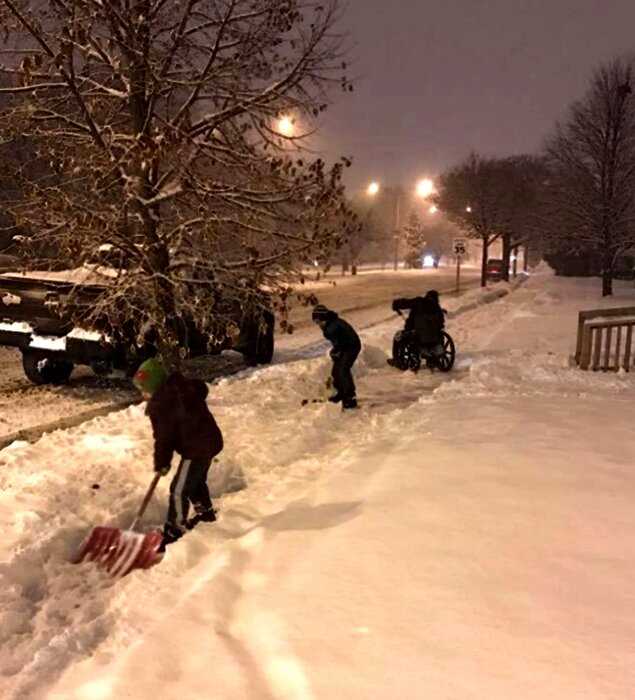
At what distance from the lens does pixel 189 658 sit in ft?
10.3

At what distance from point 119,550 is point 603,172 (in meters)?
26.4

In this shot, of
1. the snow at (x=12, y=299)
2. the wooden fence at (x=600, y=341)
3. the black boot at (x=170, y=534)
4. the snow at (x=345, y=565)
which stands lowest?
the black boot at (x=170, y=534)

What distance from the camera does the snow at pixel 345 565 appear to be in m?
2.98

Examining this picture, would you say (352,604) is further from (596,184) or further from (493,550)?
(596,184)

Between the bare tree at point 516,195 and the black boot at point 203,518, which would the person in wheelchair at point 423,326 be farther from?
the bare tree at point 516,195

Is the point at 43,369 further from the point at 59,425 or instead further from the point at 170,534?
the point at 170,534

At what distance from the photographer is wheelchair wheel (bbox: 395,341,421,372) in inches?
435

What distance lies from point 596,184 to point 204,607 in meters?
27.5

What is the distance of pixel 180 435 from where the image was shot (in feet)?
16.5

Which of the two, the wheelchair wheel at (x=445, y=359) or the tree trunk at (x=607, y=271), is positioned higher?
the tree trunk at (x=607, y=271)

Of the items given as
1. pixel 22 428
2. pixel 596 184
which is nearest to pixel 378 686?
pixel 22 428

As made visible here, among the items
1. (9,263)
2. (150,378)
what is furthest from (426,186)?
(150,378)

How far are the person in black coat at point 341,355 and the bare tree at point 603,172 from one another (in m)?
21.0

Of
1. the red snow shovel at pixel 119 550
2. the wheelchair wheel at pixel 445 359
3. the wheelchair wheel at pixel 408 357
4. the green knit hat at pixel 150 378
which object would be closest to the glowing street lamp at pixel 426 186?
the wheelchair wheel at pixel 445 359
